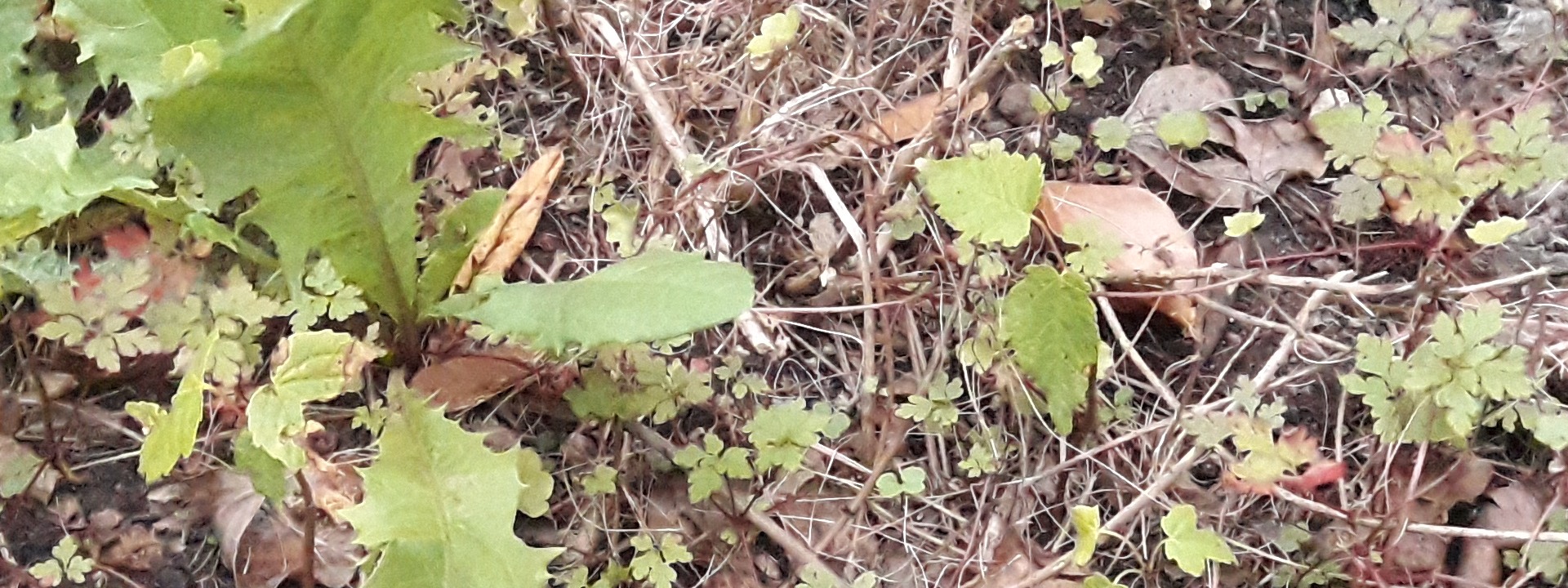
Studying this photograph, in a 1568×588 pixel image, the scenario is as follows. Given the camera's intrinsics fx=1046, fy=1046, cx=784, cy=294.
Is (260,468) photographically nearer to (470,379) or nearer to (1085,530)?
(470,379)

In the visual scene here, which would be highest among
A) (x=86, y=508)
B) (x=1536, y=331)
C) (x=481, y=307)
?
(x=481, y=307)

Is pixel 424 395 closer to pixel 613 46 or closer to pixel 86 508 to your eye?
pixel 86 508

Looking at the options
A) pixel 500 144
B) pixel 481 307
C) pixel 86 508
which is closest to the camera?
pixel 481 307

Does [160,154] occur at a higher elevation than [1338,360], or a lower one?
higher

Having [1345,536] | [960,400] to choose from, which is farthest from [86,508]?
[1345,536]

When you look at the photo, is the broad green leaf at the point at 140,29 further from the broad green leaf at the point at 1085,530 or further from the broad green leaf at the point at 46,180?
the broad green leaf at the point at 1085,530

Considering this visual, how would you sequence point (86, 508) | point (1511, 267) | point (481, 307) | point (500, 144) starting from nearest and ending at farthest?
point (481, 307) < point (86, 508) < point (1511, 267) < point (500, 144)
